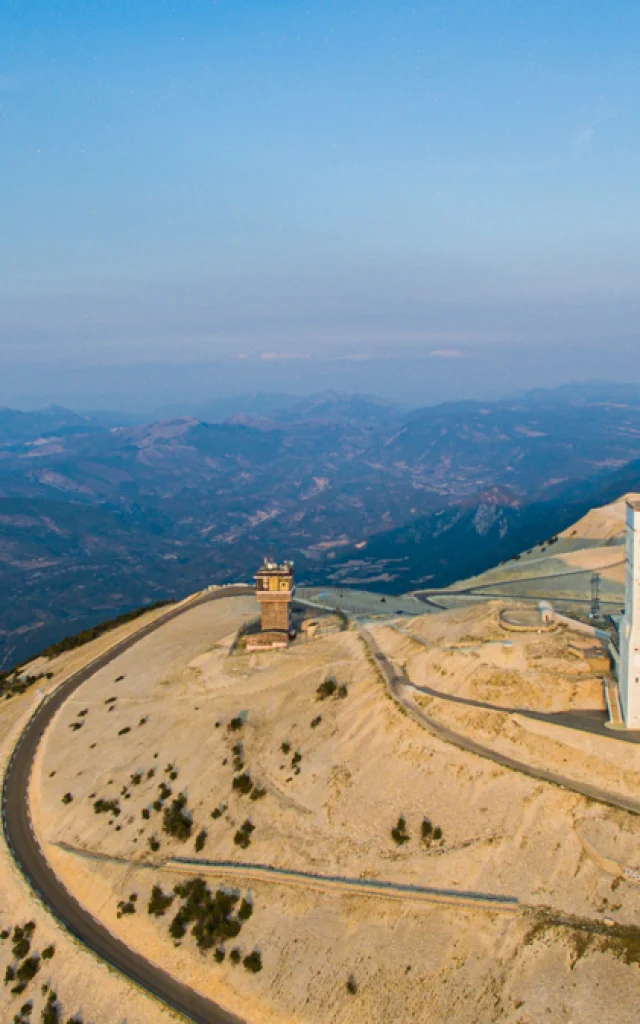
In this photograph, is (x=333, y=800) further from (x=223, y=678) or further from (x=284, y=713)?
(x=223, y=678)

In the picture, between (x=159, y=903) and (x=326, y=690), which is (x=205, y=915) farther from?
(x=326, y=690)

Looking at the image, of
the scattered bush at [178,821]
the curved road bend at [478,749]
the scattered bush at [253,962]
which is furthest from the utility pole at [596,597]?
the scattered bush at [253,962]

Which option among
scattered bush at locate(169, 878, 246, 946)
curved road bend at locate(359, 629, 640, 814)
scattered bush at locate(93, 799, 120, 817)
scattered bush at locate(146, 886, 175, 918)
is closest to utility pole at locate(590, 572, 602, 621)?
curved road bend at locate(359, 629, 640, 814)

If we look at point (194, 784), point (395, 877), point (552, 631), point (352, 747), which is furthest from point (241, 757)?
point (552, 631)

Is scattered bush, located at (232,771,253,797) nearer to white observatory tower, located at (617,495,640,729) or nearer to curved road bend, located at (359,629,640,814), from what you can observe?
curved road bend, located at (359,629,640,814)

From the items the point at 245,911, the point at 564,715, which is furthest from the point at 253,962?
the point at 564,715

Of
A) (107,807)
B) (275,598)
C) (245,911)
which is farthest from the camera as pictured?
(275,598)

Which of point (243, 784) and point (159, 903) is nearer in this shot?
point (159, 903)
